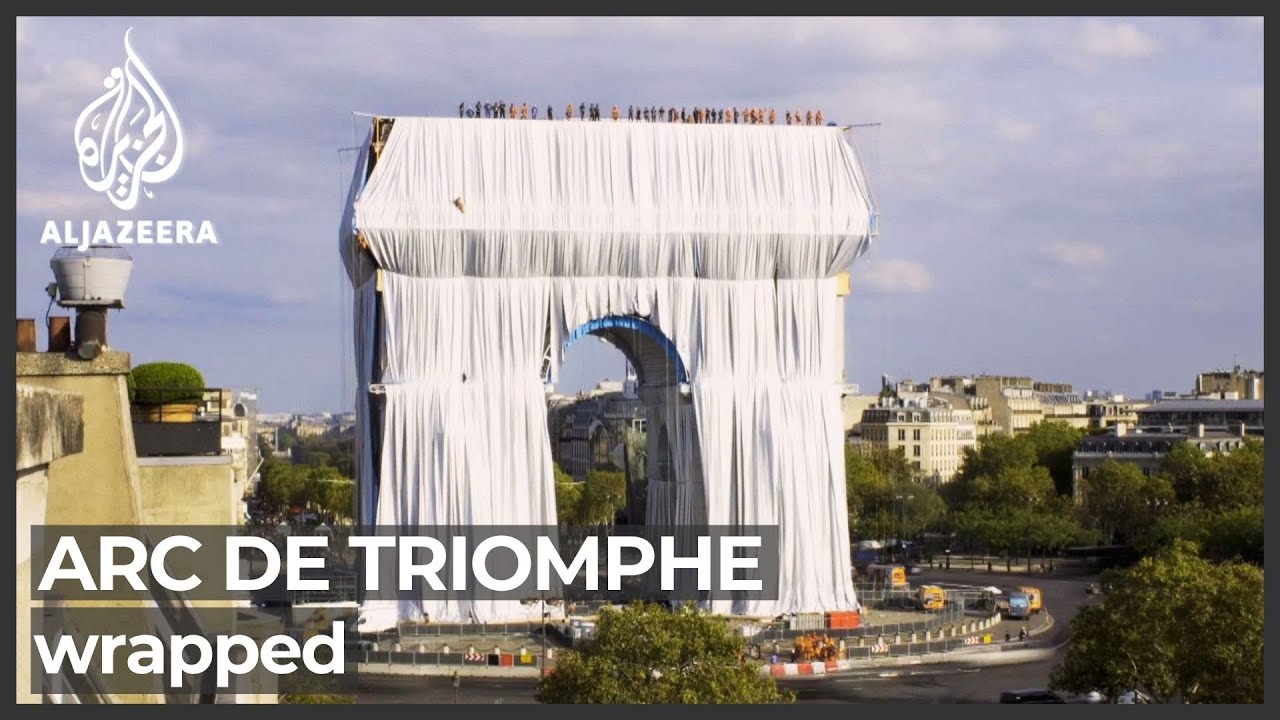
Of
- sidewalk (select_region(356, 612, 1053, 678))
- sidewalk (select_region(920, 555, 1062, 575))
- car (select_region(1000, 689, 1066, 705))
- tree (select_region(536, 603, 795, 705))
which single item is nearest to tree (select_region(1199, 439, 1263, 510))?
sidewalk (select_region(920, 555, 1062, 575))

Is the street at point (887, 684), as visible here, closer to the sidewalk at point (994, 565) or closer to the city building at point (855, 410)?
the sidewalk at point (994, 565)

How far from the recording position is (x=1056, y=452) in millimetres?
84938

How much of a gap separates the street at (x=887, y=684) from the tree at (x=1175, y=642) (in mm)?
5331

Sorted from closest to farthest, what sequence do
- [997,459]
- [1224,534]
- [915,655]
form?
1. [915,655]
2. [1224,534]
3. [997,459]

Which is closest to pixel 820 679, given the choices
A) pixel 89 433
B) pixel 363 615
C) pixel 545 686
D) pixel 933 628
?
pixel 933 628

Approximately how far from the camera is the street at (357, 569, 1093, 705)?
34.0m

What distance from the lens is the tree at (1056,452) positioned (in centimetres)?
8400

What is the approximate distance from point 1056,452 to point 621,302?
46.7 metres

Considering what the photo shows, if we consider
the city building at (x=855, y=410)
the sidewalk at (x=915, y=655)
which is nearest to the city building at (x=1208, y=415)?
the city building at (x=855, y=410)

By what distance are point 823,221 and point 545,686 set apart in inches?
633

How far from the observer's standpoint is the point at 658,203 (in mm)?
40562

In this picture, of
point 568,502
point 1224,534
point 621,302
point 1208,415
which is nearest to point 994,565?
point 1224,534

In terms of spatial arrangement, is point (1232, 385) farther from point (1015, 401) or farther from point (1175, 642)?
point (1175, 642)

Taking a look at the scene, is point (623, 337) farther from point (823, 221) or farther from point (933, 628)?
point (933, 628)
